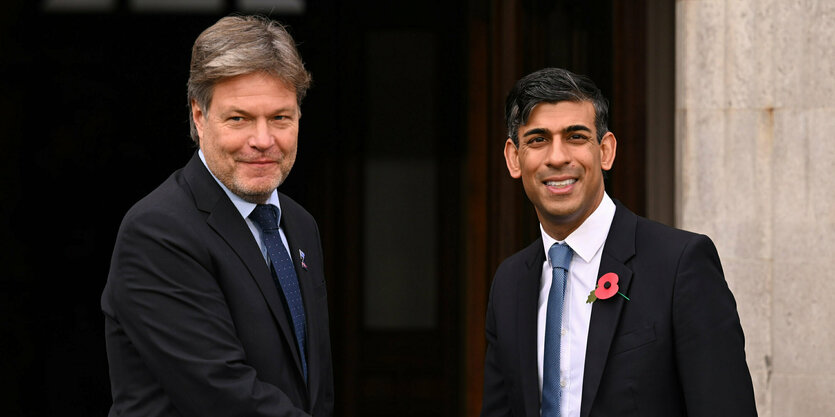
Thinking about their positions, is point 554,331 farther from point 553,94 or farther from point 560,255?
point 553,94

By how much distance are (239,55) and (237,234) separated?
45 cm

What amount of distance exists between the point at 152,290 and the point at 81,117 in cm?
541

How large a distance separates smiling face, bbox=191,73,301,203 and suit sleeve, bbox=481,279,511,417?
76 centimetres

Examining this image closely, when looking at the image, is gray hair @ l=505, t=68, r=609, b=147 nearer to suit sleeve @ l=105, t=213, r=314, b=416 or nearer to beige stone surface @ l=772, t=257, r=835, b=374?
suit sleeve @ l=105, t=213, r=314, b=416

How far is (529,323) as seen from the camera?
2566 mm

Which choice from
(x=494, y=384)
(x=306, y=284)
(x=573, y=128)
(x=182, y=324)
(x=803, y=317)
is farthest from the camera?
(x=803, y=317)

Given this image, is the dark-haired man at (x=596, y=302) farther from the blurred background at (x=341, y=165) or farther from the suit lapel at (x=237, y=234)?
the blurred background at (x=341, y=165)

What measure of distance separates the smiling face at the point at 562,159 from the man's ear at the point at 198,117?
845 mm

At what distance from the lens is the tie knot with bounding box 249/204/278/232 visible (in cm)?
257

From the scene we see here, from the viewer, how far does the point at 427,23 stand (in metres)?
7.46

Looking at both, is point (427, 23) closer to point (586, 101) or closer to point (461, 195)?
point (461, 195)

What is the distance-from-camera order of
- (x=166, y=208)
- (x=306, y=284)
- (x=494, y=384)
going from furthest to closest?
(x=494, y=384), (x=306, y=284), (x=166, y=208)

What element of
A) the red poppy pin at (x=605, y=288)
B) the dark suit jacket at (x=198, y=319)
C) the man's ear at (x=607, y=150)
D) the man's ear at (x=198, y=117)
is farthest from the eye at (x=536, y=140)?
the man's ear at (x=198, y=117)

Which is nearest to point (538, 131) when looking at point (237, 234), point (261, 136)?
point (261, 136)
